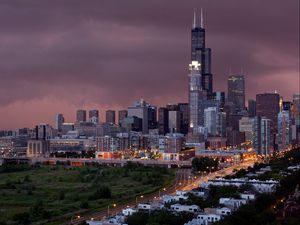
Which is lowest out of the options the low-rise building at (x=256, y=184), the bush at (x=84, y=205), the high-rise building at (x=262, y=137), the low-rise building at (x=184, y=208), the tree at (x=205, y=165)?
the bush at (x=84, y=205)

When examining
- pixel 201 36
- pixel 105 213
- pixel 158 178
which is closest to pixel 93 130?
pixel 201 36

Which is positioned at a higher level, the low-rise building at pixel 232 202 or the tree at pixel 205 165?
the tree at pixel 205 165

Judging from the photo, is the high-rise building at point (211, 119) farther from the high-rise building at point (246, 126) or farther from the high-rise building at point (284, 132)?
the high-rise building at point (284, 132)

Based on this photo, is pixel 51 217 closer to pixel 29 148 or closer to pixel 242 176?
pixel 242 176

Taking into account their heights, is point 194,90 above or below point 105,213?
above

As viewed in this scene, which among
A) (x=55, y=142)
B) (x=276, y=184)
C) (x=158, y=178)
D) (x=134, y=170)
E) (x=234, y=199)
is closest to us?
(x=234, y=199)

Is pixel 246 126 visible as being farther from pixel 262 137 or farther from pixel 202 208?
pixel 202 208

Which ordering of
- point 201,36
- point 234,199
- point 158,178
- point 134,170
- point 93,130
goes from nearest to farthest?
Result: point 234,199
point 158,178
point 134,170
point 93,130
point 201,36

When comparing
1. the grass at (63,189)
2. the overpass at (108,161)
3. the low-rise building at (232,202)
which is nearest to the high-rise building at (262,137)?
the overpass at (108,161)
